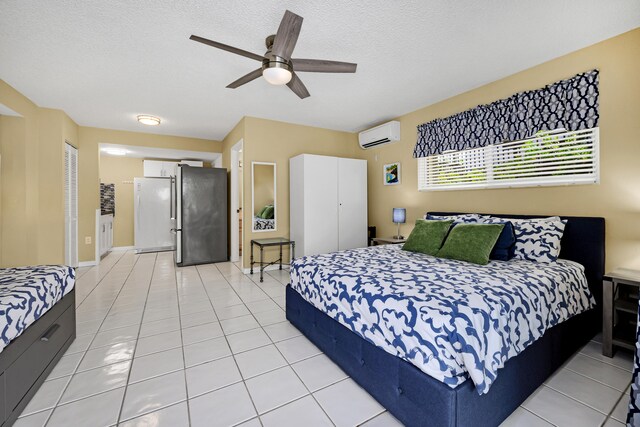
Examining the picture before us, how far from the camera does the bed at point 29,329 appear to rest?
1.44 metres

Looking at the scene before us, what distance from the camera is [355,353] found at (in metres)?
1.79

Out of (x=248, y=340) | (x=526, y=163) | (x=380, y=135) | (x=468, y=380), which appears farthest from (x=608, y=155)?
(x=248, y=340)

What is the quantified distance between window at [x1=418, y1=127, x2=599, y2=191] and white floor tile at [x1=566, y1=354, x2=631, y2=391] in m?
1.58

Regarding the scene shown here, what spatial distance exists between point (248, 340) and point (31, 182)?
4.17 metres

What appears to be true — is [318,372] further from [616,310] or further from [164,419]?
[616,310]

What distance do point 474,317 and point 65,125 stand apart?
6.01 metres

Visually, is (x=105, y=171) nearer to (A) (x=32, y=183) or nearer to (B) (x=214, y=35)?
(A) (x=32, y=183)

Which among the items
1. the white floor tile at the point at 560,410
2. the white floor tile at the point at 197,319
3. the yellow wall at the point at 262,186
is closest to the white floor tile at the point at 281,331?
the white floor tile at the point at 197,319

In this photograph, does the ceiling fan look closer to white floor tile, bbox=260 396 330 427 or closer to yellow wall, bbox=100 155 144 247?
white floor tile, bbox=260 396 330 427

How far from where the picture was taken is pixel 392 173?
15.4 ft

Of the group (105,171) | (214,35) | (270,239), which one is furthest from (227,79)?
(105,171)

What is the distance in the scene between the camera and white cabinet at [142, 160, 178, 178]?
6.80m

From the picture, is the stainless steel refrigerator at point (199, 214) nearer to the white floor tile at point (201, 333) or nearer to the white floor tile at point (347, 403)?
the white floor tile at point (201, 333)

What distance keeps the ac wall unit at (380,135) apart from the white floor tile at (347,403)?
3.74 m
